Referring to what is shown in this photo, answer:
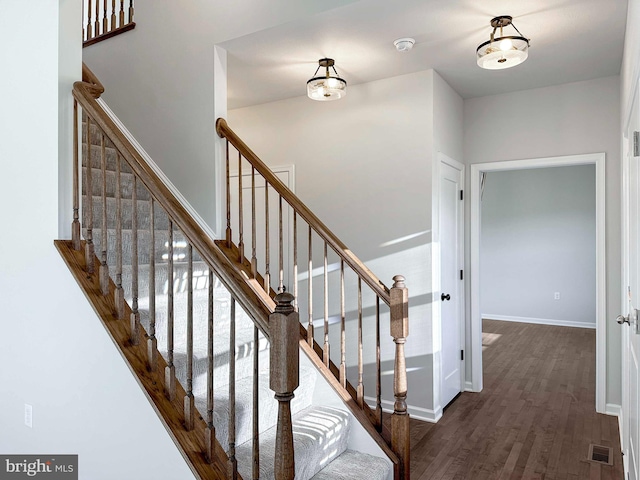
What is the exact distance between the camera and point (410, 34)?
295cm

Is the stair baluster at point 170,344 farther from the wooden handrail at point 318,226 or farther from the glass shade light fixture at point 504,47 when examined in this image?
the glass shade light fixture at point 504,47

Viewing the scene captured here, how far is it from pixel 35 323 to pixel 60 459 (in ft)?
2.33

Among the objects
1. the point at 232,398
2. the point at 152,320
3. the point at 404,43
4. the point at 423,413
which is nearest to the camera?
the point at 232,398

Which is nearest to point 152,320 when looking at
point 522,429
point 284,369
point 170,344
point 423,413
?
point 170,344

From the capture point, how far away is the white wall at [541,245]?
6.97 meters

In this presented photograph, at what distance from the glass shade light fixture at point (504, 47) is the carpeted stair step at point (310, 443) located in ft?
7.33

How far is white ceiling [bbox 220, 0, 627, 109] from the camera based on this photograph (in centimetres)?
263

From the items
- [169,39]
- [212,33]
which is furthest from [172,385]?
[169,39]

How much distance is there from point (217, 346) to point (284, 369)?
1189mm

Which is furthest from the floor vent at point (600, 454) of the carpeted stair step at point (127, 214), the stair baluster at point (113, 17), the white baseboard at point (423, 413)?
the stair baluster at point (113, 17)

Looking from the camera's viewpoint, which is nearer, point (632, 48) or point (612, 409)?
point (632, 48)

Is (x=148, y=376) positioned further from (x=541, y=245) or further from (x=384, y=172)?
(x=541, y=245)

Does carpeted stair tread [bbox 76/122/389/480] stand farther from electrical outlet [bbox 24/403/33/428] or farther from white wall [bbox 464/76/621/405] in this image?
white wall [bbox 464/76/621/405]

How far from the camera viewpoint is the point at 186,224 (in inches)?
72.9
